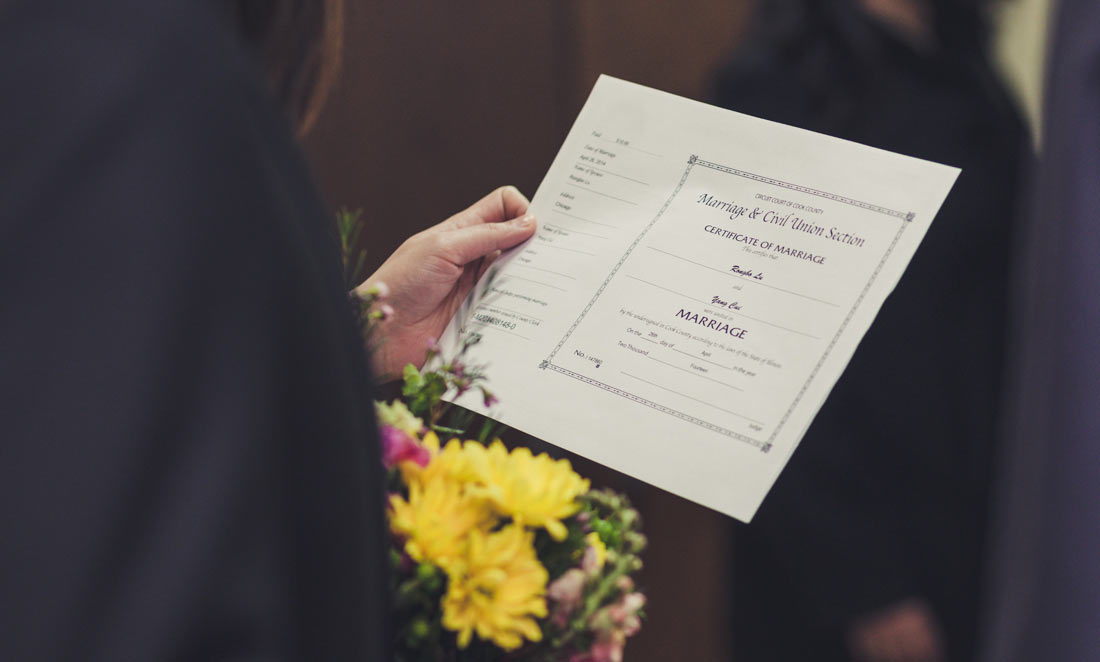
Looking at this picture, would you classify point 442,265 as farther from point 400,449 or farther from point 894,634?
point 894,634

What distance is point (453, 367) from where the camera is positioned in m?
0.62

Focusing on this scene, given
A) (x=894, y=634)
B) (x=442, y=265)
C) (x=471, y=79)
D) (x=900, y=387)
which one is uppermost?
(x=471, y=79)

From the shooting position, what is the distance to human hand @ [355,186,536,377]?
A: 778 millimetres

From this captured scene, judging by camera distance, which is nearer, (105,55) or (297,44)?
(105,55)

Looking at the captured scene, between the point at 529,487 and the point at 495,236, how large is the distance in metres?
0.28

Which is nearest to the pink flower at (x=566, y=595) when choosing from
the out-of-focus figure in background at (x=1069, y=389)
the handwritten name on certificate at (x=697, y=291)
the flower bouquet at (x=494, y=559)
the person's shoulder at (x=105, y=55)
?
the flower bouquet at (x=494, y=559)

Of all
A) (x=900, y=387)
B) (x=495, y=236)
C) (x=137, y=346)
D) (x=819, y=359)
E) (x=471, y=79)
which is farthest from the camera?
(x=471, y=79)

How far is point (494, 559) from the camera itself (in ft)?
1.71

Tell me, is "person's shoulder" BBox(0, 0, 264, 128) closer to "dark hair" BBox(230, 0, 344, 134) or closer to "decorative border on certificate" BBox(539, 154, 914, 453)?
"dark hair" BBox(230, 0, 344, 134)

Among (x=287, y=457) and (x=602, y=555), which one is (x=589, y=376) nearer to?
(x=602, y=555)

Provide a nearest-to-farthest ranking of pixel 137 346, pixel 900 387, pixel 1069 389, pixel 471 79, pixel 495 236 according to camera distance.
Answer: pixel 137 346, pixel 1069 389, pixel 495 236, pixel 900 387, pixel 471 79

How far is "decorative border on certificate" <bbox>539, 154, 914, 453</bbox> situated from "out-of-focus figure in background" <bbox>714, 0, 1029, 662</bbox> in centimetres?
68
